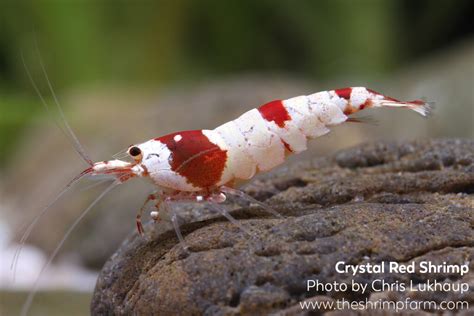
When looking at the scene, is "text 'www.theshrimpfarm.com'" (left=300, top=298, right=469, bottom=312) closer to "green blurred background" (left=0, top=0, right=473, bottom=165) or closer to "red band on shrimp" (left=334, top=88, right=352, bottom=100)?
"red band on shrimp" (left=334, top=88, right=352, bottom=100)

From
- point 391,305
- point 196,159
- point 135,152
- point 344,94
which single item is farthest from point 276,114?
point 391,305

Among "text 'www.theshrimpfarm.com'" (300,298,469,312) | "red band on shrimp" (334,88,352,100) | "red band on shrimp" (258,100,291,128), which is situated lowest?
"text 'www.theshrimpfarm.com'" (300,298,469,312)

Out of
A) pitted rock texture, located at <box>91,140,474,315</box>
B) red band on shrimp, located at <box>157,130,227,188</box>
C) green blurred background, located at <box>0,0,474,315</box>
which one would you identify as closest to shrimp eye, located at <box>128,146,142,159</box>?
red band on shrimp, located at <box>157,130,227,188</box>

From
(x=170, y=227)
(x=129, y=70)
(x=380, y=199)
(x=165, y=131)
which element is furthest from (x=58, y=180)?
Result: (x=380, y=199)

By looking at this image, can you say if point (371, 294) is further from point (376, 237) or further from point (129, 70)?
point (129, 70)

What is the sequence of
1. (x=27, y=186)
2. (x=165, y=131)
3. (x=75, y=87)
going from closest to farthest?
(x=165, y=131)
(x=27, y=186)
(x=75, y=87)
